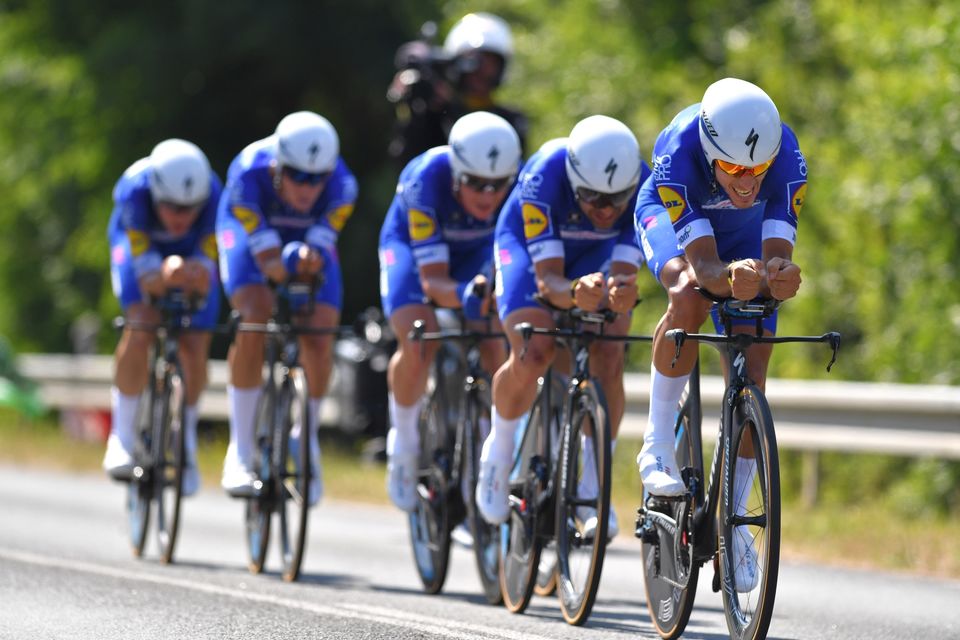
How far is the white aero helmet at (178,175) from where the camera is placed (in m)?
10.7

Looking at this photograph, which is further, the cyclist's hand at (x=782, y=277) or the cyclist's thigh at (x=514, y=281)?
the cyclist's thigh at (x=514, y=281)

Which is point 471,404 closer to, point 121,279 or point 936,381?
point 121,279

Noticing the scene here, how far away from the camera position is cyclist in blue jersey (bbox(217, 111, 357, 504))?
9.69 meters

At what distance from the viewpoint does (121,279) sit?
11195 mm

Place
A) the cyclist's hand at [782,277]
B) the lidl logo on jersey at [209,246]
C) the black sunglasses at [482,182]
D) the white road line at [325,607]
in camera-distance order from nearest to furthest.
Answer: the cyclist's hand at [782,277], the white road line at [325,607], the black sunglasses at [482,182], the lidl logo on jersey at [209,246]

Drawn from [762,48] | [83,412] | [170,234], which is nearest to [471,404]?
[170,234]

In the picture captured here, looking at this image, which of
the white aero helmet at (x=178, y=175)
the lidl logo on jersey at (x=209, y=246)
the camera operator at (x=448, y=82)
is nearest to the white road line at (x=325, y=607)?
the lidl logo on jersey at (x=209, y=246)

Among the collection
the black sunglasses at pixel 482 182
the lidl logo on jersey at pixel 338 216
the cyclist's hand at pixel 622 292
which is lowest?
the cyclist's hand at pixel 622 292

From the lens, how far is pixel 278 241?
9.79 meters

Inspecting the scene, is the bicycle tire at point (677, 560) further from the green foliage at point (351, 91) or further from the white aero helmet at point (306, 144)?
the green foliage at point (351, 91)

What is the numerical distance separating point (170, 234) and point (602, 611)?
4.15 m

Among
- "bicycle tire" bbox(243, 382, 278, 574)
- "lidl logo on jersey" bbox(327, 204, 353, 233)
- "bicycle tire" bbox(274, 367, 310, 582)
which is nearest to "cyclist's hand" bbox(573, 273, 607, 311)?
"bicycle tire" bbox(274, 367, 310, 582)

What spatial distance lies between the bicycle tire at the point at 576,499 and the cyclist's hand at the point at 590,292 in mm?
346

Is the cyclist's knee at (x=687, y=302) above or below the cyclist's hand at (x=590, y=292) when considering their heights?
below
